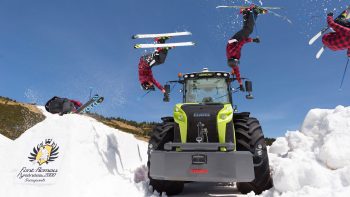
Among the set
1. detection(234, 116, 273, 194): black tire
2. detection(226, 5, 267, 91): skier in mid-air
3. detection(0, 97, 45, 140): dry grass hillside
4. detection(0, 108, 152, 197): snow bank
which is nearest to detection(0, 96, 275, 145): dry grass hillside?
detection(0, 97, 45, 140): dry grass hillside

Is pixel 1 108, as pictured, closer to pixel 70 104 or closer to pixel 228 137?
pixel 70 104

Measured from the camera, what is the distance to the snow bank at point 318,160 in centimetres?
612

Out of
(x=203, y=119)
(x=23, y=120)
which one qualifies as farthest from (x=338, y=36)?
(x=23, y=120)

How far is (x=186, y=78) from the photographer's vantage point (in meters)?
9.20

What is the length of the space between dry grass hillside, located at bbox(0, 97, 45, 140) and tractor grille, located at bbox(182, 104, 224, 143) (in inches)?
883

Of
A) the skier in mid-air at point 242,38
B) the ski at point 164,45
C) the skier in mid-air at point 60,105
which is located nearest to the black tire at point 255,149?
the skier in mid-air at point 242,38

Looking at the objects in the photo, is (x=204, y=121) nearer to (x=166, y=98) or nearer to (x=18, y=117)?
(x=166, y=98)

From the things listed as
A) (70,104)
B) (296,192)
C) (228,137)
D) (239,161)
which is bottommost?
(296,192)

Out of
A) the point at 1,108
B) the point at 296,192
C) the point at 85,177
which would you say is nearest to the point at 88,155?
the point at 85,177

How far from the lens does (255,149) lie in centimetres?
720

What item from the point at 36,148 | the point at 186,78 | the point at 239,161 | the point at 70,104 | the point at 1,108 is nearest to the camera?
the point at 239,161

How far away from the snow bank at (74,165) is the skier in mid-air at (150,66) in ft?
8.87

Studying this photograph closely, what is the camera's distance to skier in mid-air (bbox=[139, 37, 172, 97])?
447 inches

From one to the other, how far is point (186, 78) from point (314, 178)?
412 centimetres
